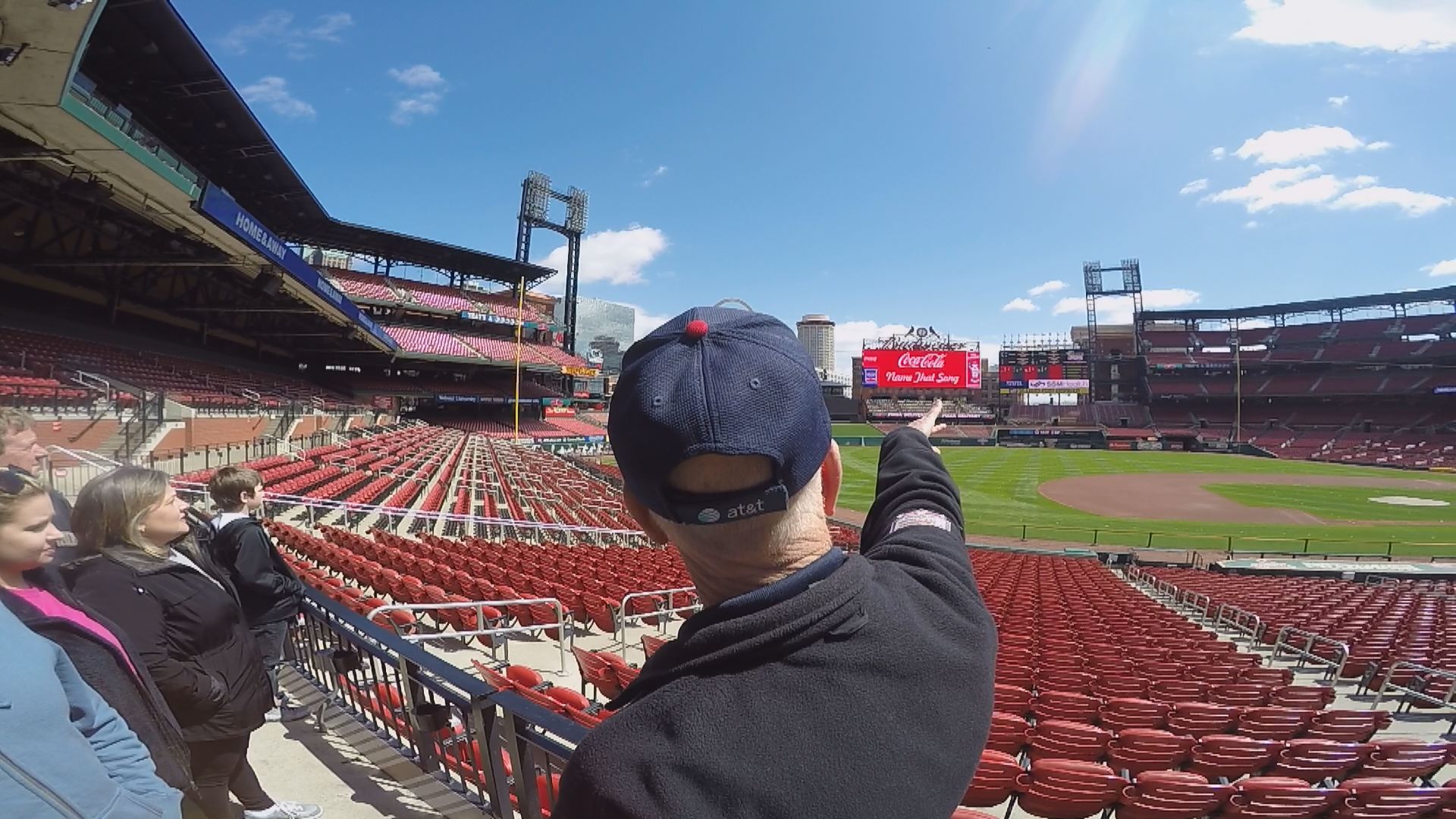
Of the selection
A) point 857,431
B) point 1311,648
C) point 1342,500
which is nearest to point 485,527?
point 1311,648

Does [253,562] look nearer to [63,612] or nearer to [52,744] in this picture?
[63,612]

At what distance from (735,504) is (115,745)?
79.0 inches

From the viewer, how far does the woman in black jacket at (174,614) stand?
2.68 metres

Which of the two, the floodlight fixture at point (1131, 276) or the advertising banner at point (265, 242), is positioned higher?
the floodlight fixture at point (1131, 276)

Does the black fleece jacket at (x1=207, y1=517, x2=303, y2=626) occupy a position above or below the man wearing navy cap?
below

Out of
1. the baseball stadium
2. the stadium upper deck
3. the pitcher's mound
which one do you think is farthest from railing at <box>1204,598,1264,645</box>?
the stadium upper deck

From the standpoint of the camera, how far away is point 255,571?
3895 millimetres

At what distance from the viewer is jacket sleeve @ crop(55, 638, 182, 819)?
68.6 inches

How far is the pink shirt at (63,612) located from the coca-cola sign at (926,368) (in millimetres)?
79408

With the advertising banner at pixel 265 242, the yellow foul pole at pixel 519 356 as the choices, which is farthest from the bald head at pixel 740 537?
the yellow foul pole at pixel 519 356

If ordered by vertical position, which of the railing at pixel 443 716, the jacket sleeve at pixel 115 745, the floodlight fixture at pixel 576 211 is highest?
the floodlight fixture at pixel 576 211

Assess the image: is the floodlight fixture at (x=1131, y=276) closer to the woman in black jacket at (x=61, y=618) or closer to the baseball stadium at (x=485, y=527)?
the baseball stadium at (x=485, y=527)

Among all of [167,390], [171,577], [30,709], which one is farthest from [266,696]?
[167,390]

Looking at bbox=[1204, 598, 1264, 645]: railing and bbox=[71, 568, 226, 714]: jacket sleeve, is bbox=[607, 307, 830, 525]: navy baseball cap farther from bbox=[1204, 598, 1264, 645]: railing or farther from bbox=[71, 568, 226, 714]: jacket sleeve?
bbox=[1204, 598, 1264, 645]: railing
